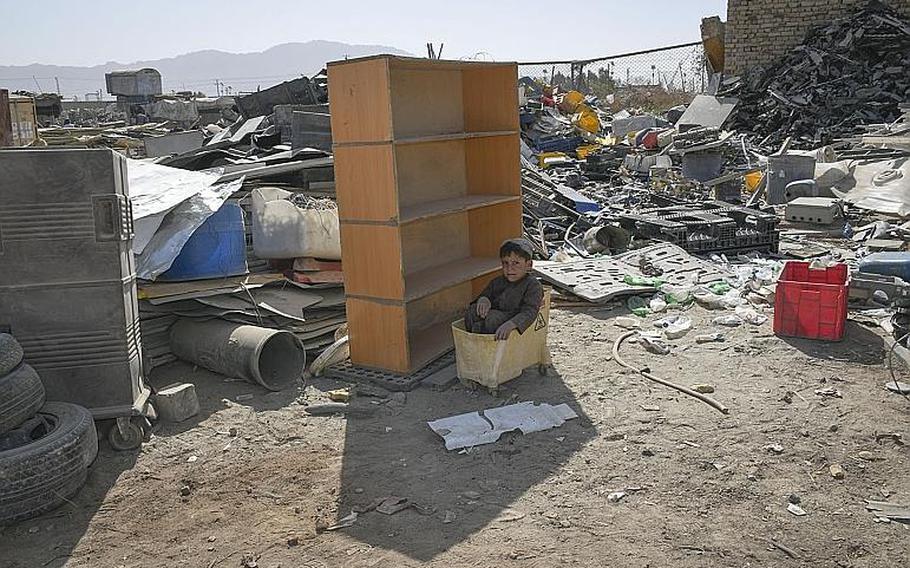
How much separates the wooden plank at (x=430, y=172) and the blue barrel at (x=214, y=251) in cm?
142

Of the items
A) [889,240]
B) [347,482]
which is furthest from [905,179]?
[347,482]

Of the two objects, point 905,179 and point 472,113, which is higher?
point 472,113

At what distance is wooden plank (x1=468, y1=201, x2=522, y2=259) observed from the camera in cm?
719

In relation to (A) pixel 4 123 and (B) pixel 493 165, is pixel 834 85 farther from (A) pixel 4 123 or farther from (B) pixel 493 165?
(A) pixel 4 123

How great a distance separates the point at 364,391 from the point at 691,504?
260cm

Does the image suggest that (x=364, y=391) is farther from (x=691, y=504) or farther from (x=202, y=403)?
(x=691, y=504)

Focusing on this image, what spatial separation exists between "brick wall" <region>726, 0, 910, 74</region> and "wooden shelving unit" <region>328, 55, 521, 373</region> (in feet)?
55.1

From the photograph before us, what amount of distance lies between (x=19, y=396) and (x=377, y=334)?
99.8 inches

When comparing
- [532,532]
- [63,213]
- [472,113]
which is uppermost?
[472,113]

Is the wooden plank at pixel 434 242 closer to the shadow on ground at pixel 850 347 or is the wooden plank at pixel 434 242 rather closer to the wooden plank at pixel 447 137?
the wooden plank at pixel 447 137

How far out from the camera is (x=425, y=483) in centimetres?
436

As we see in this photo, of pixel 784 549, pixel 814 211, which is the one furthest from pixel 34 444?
pixel 814 211

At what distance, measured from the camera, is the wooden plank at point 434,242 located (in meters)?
6.72

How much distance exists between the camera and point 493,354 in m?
5.48
